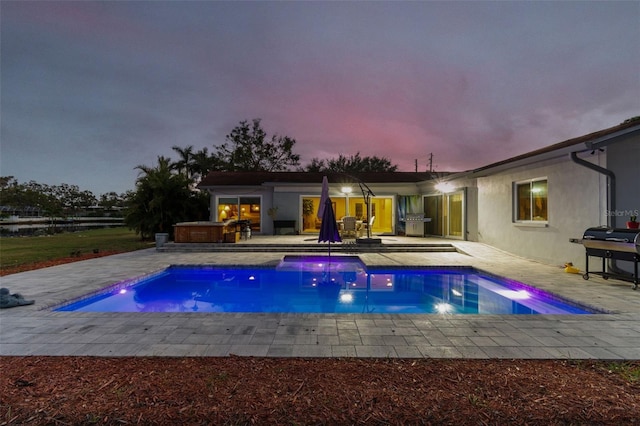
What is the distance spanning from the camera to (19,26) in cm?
1005

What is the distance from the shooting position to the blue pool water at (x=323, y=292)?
18.0 ft

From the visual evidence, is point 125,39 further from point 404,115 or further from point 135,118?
point 404,115

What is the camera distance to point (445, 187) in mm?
13430

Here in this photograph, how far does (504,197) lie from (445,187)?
333cm

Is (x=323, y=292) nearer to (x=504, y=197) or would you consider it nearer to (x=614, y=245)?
(x=614, y=245)

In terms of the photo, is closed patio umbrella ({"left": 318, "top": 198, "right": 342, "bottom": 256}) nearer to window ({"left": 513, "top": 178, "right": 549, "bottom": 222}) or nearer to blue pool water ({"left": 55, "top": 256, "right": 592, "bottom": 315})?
blue pool water ({"left": 55, "top": 256, "right": 592, "bottom": 315})

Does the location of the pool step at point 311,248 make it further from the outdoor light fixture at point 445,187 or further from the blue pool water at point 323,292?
the outdoor light fixture at point 445,187

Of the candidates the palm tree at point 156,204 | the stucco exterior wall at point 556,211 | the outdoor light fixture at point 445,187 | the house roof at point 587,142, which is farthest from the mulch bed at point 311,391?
the palm tree at point 156,204

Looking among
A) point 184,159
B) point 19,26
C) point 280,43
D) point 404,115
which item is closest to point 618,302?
point 280,43

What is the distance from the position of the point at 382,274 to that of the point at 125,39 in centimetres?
1241

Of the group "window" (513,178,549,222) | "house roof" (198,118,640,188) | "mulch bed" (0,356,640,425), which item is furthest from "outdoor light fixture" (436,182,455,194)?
"mulch bed" (0,356,640,425)

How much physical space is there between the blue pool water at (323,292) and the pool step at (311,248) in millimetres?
2131

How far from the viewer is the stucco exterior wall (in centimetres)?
722

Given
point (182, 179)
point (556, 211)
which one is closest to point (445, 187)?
point (556, 211)
